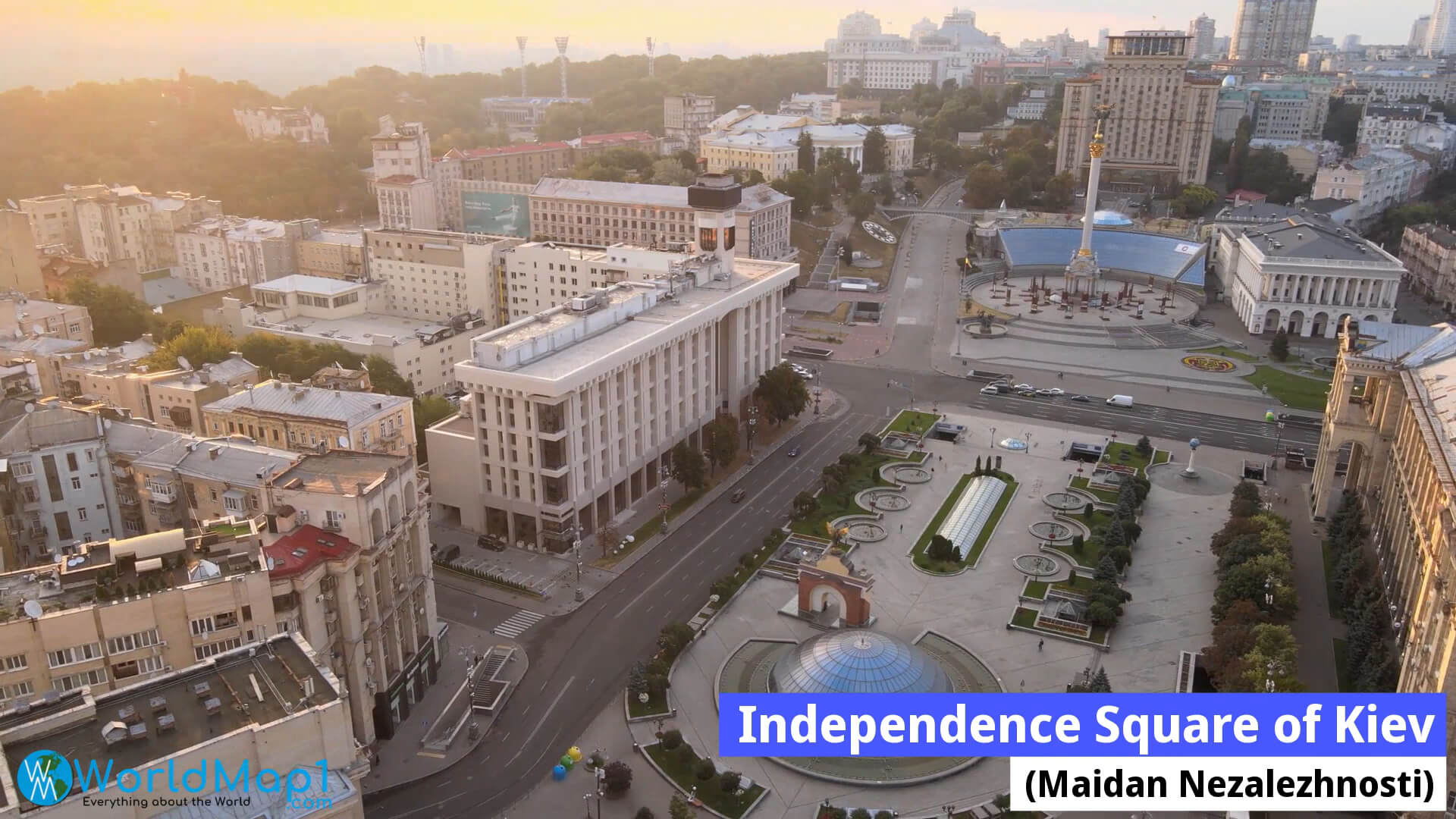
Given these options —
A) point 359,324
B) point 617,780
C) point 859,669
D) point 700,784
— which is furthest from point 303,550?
point 359,324

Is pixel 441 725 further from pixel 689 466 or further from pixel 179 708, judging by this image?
pixel 689 466

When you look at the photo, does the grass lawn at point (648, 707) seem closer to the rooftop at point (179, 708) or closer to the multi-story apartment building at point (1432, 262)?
the rooftop at point (179, 708)

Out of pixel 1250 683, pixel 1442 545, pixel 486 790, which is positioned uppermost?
pixel 1442 545

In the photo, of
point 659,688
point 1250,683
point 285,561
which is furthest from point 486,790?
point 1250,683

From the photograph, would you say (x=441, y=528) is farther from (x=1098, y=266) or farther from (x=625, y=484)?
(x=1098, y=266)

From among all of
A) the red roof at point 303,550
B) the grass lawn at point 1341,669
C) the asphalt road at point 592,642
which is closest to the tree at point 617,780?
the asphalt road at point 592,642

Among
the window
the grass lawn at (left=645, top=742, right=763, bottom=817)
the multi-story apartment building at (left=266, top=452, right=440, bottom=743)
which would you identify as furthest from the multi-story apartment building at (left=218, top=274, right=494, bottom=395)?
the grass lawn at (left=645, top=742, right=763, bottom=817)
